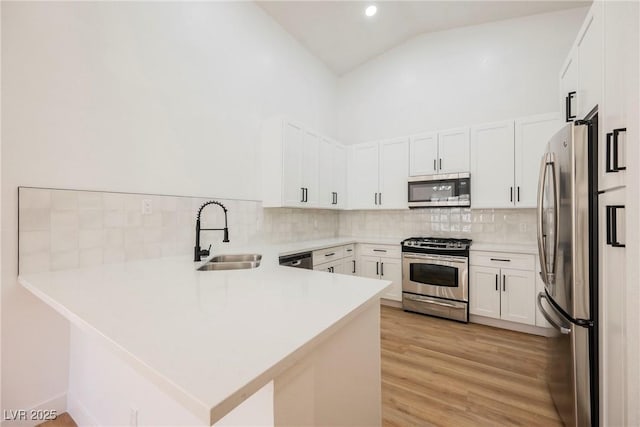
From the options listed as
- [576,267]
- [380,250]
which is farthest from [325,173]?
[576,267]

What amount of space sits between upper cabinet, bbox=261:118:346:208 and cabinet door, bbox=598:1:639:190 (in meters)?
2.55

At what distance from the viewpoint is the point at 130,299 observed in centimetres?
105

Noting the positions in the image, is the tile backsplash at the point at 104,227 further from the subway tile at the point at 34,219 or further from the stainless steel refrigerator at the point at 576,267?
the stainless steel refrigerator at the point at 576,267

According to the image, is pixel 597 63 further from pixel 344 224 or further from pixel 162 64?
pixel 344 224

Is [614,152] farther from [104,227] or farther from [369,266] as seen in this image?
[369,266]

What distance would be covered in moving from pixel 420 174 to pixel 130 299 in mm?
3546

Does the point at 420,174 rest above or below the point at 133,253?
above

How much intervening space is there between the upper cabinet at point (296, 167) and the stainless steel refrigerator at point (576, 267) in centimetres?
238

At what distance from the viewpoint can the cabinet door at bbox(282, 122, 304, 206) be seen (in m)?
3.17

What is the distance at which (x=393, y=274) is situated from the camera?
12.3 ft

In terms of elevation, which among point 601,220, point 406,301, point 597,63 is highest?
point 597,63

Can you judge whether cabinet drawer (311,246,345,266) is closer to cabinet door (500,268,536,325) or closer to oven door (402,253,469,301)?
oven door (402,253,469,301)

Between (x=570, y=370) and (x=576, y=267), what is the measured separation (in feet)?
1.98

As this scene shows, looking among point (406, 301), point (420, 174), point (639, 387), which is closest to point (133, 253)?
point (639, 387)
